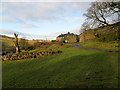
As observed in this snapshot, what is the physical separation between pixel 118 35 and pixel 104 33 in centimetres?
339

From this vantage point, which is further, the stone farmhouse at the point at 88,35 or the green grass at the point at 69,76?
the stone farmhouse at the point at 88,35

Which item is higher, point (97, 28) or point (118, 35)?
point (97, 28)

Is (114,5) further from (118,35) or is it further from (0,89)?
(0,89)

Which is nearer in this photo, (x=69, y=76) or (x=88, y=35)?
(x=69, y=76)

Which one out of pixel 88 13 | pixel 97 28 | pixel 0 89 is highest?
pixel 88 13

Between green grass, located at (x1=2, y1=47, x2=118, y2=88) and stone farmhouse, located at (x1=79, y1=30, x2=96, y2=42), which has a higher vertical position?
stone farmhouse, located at (x1=79, y1=30, x2=96, y2=42)

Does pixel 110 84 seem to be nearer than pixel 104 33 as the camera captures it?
→ Yes

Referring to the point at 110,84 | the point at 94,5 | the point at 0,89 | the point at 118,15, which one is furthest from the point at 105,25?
the point at 0,89

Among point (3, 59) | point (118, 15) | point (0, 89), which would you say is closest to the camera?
point (0, 89)

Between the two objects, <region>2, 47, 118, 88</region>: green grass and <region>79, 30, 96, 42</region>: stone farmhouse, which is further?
<region>79, 30, 96, 42</region>: stone farmhouse

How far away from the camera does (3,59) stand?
849 inches

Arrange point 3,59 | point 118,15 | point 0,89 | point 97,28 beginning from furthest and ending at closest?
1. point 97,28
2. point 3,59
3. point 118,15
4. point 0,89

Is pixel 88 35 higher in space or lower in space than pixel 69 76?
higher

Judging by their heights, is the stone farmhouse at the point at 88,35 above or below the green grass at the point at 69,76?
above
